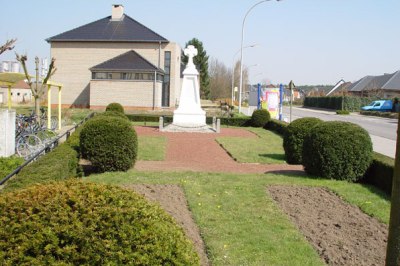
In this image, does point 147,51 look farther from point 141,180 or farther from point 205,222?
point 205,222

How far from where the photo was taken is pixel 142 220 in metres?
3.45

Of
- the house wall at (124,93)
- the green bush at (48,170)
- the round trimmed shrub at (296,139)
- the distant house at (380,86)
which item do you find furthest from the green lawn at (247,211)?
the distant house at (380,86)

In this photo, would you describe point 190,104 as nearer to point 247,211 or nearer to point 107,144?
point 107,144

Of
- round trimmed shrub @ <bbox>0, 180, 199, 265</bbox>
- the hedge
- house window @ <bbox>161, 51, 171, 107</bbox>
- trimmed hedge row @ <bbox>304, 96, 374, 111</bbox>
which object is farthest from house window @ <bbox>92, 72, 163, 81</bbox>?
round trimmed shrub @ <bbox>0, 180, 199, 265</bbox>

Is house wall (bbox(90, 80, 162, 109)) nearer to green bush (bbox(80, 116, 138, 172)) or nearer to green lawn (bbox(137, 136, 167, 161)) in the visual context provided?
green lawn (bbox(137, 136, 167, 161))

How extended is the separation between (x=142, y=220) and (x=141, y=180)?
7.42 metres

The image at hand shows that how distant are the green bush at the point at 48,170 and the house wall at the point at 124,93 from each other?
3556 centimetres

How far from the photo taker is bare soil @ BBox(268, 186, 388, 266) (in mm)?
6363

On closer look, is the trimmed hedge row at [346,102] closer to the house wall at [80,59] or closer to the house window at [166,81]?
the house window at [166,81]

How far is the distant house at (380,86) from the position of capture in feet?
237

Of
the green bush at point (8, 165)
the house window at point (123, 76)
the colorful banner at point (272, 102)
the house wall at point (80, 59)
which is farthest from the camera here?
the house wall at point (80, 59)

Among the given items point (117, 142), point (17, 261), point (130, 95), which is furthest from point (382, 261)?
point (130, 95)

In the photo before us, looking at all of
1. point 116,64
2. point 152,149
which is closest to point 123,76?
point 116,64

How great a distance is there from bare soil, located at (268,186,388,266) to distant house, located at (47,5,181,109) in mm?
37405
